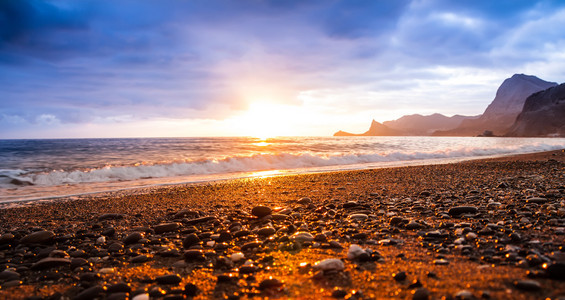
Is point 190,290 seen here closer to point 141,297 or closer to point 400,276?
point 141,297

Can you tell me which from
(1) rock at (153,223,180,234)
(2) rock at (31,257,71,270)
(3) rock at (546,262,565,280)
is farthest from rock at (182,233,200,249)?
(3) rock at (546,262,565,280)

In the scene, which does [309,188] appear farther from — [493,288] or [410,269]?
[493,288]

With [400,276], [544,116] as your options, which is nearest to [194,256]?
[400,276]

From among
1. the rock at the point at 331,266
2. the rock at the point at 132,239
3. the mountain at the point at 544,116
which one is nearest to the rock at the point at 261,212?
the rock at the point at 132,239

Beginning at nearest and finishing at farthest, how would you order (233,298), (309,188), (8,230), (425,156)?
(233,298) → (8,230) → (309,188) → (425,156)

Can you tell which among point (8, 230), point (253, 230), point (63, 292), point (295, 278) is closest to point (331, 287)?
A: point (295, 278)

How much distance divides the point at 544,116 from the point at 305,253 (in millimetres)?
173015

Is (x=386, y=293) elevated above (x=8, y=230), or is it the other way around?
(x=386, y=293)

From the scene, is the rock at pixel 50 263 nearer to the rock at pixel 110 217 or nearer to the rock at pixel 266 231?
the rock at pixel 266 231

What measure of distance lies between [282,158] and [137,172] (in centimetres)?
848

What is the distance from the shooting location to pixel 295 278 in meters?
2.61

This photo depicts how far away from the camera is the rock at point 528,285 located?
2064 millimetres

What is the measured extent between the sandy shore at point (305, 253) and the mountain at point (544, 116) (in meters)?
153

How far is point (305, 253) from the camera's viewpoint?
130 inches
